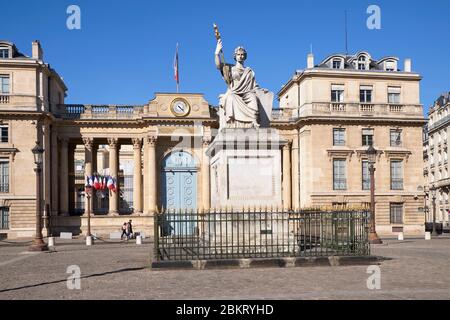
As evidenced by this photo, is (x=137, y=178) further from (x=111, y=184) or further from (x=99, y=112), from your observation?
(x=111, y=184)

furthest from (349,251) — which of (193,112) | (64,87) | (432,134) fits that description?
(432,134)

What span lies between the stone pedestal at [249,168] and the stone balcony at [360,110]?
32.6 m

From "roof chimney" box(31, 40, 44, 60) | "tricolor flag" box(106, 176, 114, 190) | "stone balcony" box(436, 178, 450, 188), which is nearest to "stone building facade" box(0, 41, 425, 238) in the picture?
"roof chimney" box(31, 40, 44, 60)

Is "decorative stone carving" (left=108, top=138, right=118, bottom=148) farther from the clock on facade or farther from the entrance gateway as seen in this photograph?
the clock on facade

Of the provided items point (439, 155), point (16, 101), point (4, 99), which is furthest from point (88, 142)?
point (439, 155)

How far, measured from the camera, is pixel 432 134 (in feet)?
270

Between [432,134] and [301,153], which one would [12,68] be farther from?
[432,134]

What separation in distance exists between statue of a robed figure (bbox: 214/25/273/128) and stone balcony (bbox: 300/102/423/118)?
3165 cm

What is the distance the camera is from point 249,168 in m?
16.3

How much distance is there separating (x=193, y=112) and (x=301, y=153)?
973 centimetres

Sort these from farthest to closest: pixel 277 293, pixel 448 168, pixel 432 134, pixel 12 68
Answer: pixel 432 134 → pixel 448 168 → pixel 12 68 → pixel 277 293

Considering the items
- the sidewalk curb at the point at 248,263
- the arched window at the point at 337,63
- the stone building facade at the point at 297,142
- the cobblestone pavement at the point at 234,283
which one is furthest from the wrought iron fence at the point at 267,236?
the arched window at the point at 337,63

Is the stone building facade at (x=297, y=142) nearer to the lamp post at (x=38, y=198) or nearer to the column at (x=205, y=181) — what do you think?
the column at (x=205, y=181)

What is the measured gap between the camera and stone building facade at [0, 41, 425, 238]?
47594 mm
